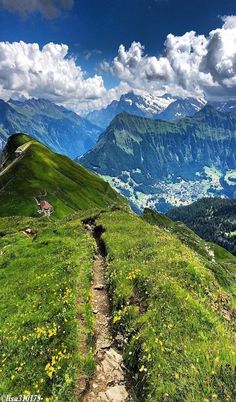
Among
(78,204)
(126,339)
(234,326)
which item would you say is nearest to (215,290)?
(234,326)

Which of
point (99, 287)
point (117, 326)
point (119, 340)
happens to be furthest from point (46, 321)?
point (99, 287)

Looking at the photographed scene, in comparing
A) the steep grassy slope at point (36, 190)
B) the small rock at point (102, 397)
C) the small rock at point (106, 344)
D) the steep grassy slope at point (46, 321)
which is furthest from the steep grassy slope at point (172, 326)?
the steep grassy slope at point (36, 190)

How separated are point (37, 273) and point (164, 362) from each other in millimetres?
18529

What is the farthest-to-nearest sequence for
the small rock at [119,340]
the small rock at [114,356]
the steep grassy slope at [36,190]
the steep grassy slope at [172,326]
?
the steep grassy slope at [36,190] → the small rock at [119,340] → the small rock at [114,356] → the steep grassy slope at [172,326]

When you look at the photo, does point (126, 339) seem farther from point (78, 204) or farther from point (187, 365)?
point (78, 204)

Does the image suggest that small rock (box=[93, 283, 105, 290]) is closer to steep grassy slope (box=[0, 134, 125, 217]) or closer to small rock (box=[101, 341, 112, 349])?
small rock (box=[101, 341, 112, 349])

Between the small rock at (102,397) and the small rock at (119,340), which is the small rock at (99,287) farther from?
the small rock at (102,397)

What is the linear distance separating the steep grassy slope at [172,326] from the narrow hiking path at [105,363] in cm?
64

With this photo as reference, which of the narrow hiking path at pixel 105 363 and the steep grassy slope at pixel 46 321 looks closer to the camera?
the narrow hiking path at pixel 105 363

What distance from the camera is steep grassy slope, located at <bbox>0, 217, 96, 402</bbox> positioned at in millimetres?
17312

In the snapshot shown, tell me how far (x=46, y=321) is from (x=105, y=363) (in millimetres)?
5422

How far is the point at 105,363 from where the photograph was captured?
60.7ft

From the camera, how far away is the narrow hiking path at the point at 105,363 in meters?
16.4

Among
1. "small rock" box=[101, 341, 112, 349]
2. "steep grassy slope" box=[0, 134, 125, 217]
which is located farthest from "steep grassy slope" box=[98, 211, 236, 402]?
"steep grassy slope" box=[0, 134, 125, 217]
